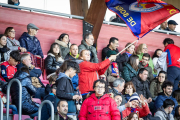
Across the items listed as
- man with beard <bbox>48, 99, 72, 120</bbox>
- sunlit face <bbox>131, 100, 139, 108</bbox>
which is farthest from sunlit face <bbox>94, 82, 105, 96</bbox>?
sunlit face <bbox>131, 100, 139, 108</bbox>

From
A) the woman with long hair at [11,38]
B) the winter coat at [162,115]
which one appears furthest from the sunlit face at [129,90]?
the woman with long hair at [11,38]

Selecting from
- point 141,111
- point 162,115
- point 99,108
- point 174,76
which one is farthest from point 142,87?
point 99,108

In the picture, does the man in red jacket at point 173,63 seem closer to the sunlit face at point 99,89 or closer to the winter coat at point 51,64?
the winter coat at point 51,64

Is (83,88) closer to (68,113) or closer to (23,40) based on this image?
(68,113)

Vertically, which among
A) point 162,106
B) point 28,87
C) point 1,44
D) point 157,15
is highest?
point 157,15

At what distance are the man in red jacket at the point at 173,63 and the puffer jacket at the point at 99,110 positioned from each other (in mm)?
4052

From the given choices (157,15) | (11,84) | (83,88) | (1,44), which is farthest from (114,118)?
(1,44)

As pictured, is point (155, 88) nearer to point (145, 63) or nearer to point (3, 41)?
point (145, 63)

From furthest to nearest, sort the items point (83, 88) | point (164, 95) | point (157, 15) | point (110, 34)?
point (110, 34)
point (164, 95)
point (157, 15)
point (83, 88)

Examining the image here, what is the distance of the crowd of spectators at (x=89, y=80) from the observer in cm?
692

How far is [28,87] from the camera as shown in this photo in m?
7.23

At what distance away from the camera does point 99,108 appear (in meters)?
6.85

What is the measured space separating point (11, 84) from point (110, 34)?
5331mm

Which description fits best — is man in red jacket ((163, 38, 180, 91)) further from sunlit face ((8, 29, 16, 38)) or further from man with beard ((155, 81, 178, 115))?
sunlit face ((8, 29, 16, 38))
